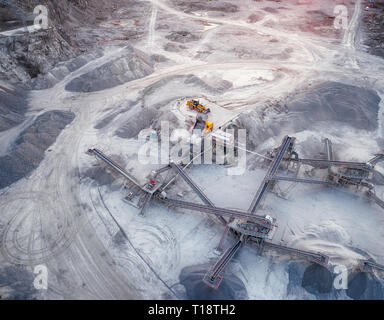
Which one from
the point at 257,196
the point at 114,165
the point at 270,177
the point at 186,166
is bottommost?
the point at 257,196

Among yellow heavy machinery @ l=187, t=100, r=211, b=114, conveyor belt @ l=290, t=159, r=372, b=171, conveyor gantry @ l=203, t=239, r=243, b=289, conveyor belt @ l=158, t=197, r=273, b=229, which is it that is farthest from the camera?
yellow heavy machinery @ l=187, t=100, r=211, b=114

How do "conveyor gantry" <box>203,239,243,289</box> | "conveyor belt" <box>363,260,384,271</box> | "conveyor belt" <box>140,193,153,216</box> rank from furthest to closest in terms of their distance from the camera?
1. "conveyor belt" <box>140,193,153,216</box>
2. "conveyor belt" <box>363,260,384,271</box>
3. "conveyor gantry" <box>203,239,243,289</box>

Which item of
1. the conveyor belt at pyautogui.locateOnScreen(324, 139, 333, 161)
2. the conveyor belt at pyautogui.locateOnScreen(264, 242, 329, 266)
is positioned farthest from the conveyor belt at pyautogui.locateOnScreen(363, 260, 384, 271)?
the conveyor belt at pyautogui.locateOnScreen(324, 139, 333, 161)

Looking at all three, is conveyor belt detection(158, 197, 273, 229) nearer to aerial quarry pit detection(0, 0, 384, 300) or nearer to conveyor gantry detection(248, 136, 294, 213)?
aerial quarry pit detection(0, 0, 384, 300)

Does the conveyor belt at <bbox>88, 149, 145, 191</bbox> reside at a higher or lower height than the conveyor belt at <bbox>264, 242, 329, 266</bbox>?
higher

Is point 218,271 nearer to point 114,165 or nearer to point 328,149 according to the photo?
point 114,165
